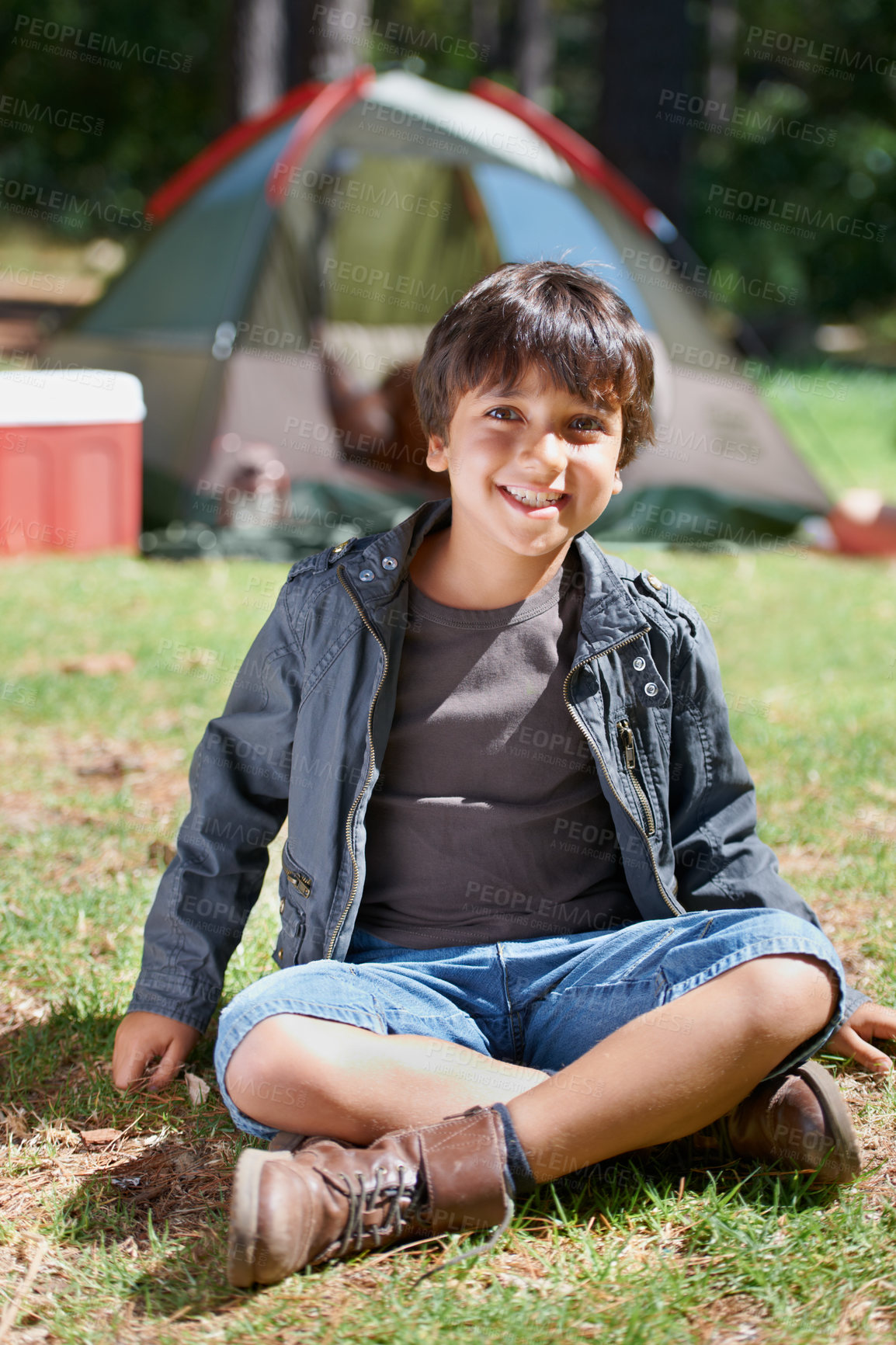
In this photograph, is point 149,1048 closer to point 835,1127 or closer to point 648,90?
point 835,1127

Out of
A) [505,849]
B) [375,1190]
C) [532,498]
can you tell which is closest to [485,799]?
[505,849]

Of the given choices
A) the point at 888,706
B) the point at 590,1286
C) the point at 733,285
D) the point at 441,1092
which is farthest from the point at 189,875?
the point at 733,285

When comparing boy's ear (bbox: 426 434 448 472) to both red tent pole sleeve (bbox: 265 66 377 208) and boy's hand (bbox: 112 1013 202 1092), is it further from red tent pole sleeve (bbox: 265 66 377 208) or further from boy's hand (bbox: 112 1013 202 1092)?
red tent pole sleeve (bbox: 265 66 377 208)

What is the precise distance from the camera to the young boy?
1.55 meters

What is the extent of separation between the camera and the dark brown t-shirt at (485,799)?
177cm

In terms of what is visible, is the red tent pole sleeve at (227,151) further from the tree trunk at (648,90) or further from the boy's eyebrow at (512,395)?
the boy's eyebrow at (512,395)

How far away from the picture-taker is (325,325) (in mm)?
6562

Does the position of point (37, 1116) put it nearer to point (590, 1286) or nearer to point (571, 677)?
point (590, 1286)

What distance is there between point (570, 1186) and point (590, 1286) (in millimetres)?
185

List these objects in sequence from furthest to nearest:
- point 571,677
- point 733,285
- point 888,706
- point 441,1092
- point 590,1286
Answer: point 733,285, point 888,706, point 571,677, point 441,1092, point 590,1286

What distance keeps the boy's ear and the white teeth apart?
6.3 inches

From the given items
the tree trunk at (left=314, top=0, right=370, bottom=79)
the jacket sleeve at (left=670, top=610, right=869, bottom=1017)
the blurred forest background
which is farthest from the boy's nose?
the blurred forest background

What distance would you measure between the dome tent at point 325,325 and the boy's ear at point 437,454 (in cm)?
349

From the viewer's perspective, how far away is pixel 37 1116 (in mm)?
1846
